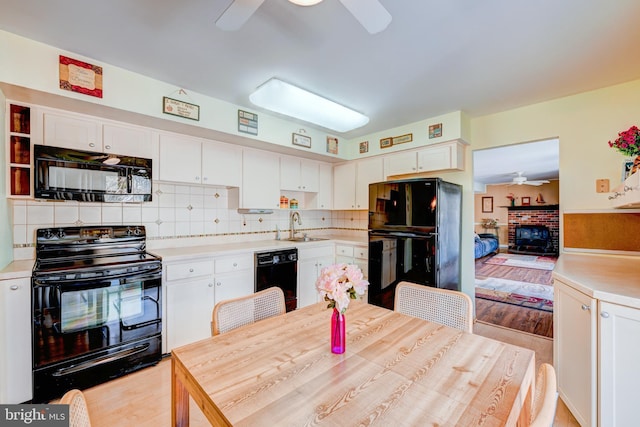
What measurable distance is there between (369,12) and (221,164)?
87.9 inches

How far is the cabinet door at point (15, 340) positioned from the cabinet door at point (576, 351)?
132 inches

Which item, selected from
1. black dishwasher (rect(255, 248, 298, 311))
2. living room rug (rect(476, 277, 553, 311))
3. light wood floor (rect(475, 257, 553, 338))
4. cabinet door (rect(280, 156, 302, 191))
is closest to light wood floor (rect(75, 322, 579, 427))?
light wood floor (rect(475, 257, 553, 338))

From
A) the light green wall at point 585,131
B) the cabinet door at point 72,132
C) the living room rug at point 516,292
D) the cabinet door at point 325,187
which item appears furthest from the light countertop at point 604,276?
the cabinet door at point 72,132

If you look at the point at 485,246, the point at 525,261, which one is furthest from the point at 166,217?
the point at 525,261

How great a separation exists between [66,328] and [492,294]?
4.98 metres

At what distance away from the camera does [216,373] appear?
3.16 feet

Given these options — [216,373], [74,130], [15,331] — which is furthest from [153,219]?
[216,373]

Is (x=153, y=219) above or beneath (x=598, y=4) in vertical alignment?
beneath

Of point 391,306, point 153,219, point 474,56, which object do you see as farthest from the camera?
point 391,306

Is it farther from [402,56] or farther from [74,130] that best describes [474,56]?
[74,130]

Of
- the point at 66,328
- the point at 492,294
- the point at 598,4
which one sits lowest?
the point at 492,294

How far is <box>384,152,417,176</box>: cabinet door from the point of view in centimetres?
330

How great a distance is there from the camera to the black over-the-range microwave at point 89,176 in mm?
1978

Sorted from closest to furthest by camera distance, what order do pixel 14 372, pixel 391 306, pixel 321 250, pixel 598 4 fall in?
pixel 598 4 < pixel 14 372 < pixel 391 306 < pixel 321 250
